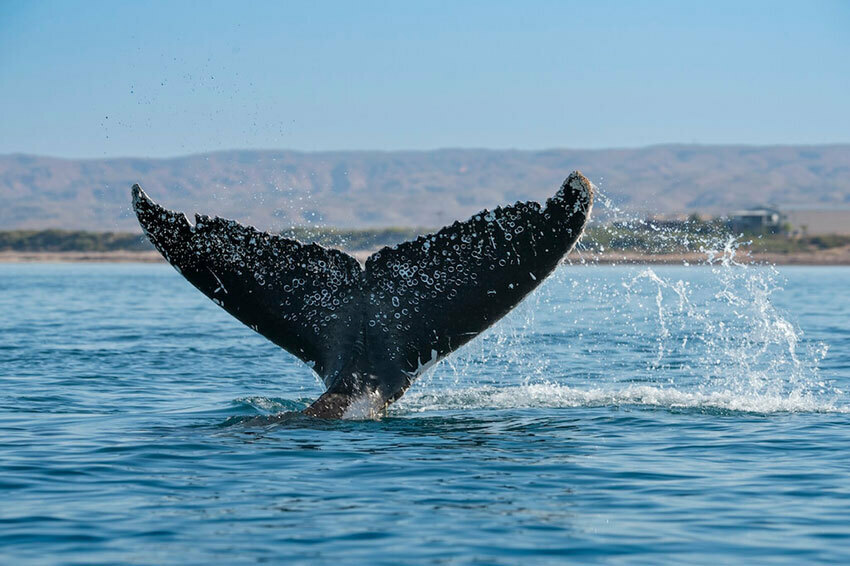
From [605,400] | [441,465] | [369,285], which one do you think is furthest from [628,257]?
[441,465]

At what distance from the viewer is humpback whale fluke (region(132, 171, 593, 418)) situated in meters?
7.96

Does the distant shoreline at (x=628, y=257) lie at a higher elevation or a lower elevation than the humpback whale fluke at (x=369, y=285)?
lower

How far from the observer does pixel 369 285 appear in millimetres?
8531

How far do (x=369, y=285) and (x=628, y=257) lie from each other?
63.0 metres

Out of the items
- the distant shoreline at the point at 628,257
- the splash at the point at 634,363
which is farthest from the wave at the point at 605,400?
the distant shoreline at the point at 628,257

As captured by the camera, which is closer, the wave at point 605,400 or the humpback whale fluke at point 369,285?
the humpback whale fluke at point 369,285

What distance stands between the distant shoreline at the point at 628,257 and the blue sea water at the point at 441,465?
52.0 metres

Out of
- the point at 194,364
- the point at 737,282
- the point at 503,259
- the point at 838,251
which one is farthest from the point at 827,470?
the point at 838,251

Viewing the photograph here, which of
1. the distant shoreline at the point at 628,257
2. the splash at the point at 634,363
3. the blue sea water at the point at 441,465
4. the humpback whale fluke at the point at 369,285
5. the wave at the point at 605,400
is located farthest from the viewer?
the distant shoreline at the point at 628,257

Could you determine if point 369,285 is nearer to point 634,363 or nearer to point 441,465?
point 441,465

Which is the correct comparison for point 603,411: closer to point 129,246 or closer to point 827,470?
point 827,470

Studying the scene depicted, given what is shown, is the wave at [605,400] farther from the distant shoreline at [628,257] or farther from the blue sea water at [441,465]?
the distant shoreline at [628,257]

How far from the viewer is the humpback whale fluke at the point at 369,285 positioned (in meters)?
7.96

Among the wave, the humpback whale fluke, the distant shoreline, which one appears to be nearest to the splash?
the wave
